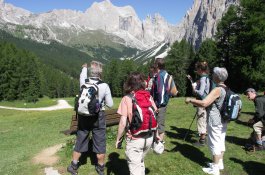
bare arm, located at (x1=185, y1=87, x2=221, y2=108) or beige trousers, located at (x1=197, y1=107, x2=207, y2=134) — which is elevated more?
bare arm, located at (x1=185, y1=87, x2=221, y2=108)

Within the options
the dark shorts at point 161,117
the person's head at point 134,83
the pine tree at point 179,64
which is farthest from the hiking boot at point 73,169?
the pine tree at point 179,64

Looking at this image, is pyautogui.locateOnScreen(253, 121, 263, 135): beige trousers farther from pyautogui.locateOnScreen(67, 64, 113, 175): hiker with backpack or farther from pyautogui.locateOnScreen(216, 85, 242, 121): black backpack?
pyautogui.locateOnScreen(67, 64, 113, 175): hiker with backpack

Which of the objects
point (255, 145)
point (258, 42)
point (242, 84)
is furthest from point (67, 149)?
point (242, 84)

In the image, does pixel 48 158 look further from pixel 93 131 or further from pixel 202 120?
pixel 202 120

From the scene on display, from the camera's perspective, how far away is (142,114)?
7688 millimetres

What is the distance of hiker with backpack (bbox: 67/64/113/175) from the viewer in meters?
8.99

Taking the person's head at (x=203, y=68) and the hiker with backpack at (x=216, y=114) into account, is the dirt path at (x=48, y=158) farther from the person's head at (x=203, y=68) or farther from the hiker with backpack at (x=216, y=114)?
the person's head at (x=203, y=68)

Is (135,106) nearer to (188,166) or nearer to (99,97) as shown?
(99,97)

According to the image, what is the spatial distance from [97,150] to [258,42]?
130 feet

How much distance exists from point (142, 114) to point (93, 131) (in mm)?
2497

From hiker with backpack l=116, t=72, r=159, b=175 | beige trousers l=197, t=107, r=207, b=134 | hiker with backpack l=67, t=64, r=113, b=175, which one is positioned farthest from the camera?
beige trousers l=197, t=107, r=207, b=134

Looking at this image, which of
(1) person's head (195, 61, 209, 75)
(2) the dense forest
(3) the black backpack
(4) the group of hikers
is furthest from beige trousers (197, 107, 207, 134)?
(2) the dense forest

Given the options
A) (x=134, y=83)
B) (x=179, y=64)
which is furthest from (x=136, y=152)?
(x=179, y=64)

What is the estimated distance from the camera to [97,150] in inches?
381
